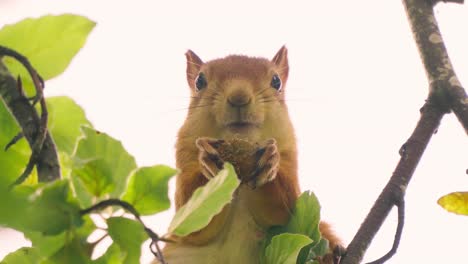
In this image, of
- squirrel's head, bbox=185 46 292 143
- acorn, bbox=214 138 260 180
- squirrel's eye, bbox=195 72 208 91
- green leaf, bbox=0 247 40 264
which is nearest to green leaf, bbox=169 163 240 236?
green leaf, bbox=0 247 40 264

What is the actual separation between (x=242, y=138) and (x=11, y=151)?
1257mm

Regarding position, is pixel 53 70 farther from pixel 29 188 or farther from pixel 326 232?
pixel 326 232

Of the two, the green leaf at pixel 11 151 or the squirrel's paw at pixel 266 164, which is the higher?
Answer: the squirrel's paw at pixel 266 164

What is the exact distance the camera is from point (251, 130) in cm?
196

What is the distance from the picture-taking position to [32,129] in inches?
23.9

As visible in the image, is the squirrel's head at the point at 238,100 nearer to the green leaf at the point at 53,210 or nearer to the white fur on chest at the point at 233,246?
the white fur on chest at the point at 233,246

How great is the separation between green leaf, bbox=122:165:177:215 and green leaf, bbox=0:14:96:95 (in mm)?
172

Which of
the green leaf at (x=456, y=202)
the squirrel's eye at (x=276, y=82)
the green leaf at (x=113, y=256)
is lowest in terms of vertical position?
the green leaf at (x=113, y=256)

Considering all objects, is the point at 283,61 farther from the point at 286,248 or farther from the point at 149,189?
the point at 149,189

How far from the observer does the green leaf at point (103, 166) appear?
60 centimetres

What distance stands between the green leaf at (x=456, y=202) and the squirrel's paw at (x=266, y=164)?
47 cm

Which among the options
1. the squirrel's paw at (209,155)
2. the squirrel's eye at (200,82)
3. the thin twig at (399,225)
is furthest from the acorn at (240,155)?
the squirrel's eye at (200,82)

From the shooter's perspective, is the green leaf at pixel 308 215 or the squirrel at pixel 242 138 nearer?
the green leaf at pixel 308 215

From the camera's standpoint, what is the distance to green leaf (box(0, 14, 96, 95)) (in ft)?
2.26
